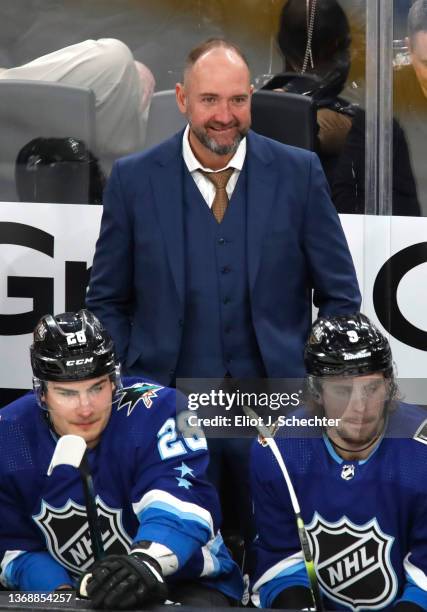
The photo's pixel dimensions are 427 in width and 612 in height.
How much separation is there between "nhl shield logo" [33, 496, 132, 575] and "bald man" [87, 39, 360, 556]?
39cm

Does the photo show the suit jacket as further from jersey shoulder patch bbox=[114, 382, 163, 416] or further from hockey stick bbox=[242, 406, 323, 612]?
hockey stick bbox=[242, 406, 323, 612]

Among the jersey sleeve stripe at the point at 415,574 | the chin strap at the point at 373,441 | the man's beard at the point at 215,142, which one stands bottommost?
the jersey sleeve stripe at the point at 415,574

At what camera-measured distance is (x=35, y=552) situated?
2877 millimetres

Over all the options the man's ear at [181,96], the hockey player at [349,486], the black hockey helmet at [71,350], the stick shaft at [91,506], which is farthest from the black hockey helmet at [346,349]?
the man's ear at [181,96]

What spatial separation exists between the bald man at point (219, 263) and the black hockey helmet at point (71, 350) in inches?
12.4

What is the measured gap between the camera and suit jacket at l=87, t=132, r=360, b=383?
317cm

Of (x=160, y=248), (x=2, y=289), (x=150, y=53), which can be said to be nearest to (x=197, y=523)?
(x=160, y=248)

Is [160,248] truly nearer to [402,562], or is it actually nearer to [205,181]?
[205,181]

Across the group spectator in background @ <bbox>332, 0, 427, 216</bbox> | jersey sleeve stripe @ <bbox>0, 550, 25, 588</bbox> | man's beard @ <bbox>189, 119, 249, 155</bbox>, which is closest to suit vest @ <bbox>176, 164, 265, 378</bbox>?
man's beard @ <bbox>189, 119, 249, 155</bbox>

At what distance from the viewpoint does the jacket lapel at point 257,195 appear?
3180 mm

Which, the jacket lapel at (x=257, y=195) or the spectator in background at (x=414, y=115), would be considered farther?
the spectator in background at (x=414, y=115)

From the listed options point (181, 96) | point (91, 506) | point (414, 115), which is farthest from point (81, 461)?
point (414, 115)

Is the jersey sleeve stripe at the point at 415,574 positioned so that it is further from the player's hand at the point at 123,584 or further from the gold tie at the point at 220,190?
the gold tie at the point at 220,190

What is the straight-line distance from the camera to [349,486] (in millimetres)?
2746
